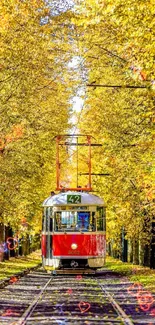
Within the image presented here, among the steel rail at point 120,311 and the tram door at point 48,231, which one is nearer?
the steel rail at point 120,311

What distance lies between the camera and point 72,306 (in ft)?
62.1

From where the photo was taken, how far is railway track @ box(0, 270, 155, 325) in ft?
51.6

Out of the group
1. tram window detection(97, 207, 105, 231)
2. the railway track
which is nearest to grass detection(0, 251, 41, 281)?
tram window detection(97, 207, 105, 231)

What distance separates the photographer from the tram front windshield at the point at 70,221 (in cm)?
3241

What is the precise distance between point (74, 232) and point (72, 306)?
1331 centimetres

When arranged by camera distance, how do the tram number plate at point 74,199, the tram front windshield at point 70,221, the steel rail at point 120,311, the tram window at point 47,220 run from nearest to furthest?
the steel rail at point 120,311 < the tram front windshield at point 70,221 < the tram number plate at point 74,199 < the tram window at point 47,220

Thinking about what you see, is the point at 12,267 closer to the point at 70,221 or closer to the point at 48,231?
the point at 48,231

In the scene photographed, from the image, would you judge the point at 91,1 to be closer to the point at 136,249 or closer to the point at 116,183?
the point at 116,183

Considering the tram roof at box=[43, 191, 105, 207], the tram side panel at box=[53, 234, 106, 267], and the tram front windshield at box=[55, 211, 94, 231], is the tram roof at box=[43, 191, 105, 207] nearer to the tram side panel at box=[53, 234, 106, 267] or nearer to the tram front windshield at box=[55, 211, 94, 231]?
the tram front windshield at box=[55, 211, 94, 231]

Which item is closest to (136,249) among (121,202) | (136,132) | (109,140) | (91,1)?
(121,202)

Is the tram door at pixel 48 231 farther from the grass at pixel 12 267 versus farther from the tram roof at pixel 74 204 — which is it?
the grass at pixel 12 267

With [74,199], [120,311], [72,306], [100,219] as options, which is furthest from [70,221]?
[120,311]

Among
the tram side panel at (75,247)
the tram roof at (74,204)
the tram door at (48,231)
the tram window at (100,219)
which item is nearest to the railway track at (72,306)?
the tram side panel at (75,247)

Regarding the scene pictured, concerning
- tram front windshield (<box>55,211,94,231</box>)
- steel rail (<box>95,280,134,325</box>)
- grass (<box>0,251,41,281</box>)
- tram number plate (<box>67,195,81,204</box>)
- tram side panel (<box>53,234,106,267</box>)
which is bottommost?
steel rail (<box>95,280,134,325</box>)
